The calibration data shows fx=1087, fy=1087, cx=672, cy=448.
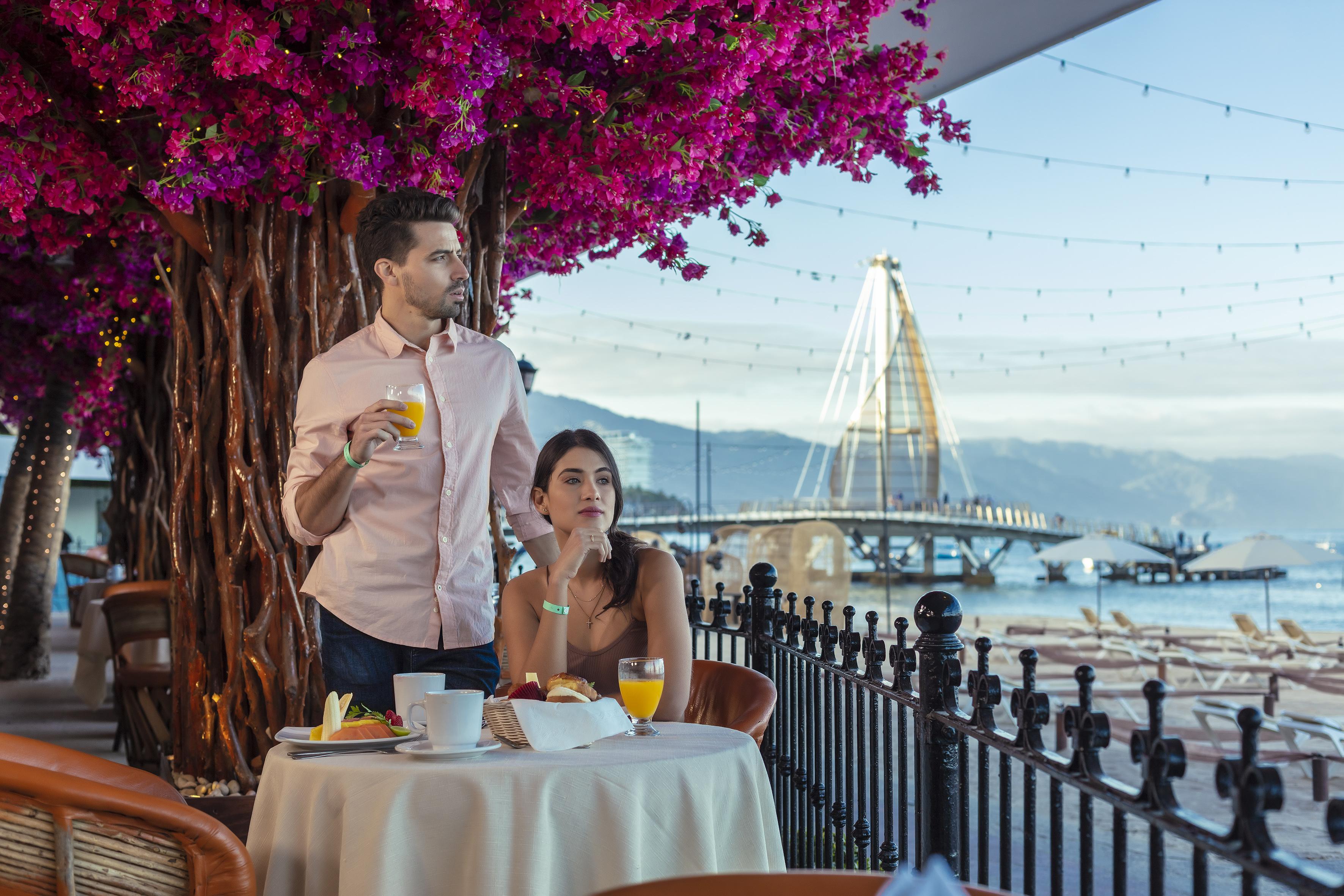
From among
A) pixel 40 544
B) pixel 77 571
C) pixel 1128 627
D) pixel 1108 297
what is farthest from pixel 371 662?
pixel 1108 297

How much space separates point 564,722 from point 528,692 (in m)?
0.15

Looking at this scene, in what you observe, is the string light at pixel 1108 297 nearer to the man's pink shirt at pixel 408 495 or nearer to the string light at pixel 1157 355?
the string light at pixel 1157 355

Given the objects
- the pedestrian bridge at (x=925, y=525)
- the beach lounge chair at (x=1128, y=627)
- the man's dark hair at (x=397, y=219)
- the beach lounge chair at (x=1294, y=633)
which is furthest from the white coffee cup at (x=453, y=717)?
the pedestrian bridge at (x=925, y=525)

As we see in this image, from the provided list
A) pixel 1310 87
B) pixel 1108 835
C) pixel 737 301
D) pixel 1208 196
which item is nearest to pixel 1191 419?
pixel 1208 196

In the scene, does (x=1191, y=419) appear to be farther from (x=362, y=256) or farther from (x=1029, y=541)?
(x=362, y=256)

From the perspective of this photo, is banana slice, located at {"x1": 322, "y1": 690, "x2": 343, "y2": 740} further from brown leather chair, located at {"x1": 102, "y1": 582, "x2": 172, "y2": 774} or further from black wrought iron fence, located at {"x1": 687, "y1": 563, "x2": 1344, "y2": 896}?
brown leather chair, located at {"x1": 102, "y1": 582, "x2": 172, "y2": 774}

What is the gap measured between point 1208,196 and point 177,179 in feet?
172

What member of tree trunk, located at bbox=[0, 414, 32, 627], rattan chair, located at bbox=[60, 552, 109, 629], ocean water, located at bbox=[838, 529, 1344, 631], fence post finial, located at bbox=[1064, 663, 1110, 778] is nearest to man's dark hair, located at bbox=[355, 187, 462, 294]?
fence post finial, located at bbox=[1064, 663, 1110, 778]

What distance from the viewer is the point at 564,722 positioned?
1577 mm

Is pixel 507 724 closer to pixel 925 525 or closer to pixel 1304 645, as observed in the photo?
pixel 1304 645

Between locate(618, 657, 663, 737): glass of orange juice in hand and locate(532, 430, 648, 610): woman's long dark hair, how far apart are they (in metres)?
0.47

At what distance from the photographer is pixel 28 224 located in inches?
136

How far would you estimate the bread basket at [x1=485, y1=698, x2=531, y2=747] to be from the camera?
62.1 inches

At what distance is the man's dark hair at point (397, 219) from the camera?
2041mm
